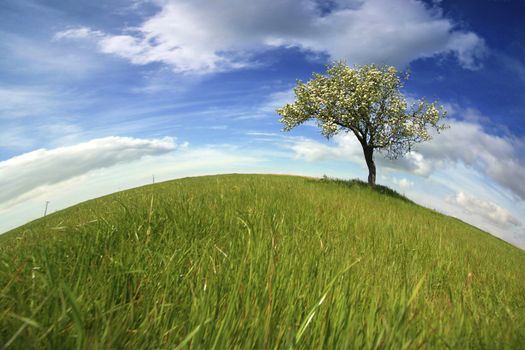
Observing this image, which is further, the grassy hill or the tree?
the tree

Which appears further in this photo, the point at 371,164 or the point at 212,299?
the point at 371,164

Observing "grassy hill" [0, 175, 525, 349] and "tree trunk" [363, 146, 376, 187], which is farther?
"tree trunk" [363, 146, 376, 187]

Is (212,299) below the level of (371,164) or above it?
below

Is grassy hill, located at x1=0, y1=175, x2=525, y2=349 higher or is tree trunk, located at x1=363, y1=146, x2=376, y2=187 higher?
tree trunk, located at x1=363, y1=146, x2=376, y2=187

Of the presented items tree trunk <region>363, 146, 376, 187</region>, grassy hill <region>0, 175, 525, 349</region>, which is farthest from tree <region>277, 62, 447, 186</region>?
Result: grassy hill <region>0, 175, 525, 349</region>

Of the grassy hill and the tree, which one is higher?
the tree

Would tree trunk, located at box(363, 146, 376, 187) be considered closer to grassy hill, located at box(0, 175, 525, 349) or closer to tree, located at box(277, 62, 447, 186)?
tree, located at box(277, 62, 447, 186)

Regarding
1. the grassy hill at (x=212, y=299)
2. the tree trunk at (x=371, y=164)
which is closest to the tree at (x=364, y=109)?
the tree trunk at (x=371, y=164)

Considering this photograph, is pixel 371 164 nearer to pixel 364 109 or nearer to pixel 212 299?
pixel 364 109

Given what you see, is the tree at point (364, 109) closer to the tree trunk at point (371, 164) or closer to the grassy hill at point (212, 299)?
the tree trunk at point (371, 164)

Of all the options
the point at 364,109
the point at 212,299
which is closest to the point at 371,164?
the point at 364,109

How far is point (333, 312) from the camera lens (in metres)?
2.38

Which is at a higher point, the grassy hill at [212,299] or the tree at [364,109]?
the tree at [364,109]

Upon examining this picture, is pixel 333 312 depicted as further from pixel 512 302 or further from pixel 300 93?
pixel 300 93
